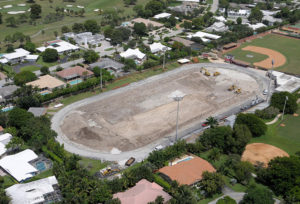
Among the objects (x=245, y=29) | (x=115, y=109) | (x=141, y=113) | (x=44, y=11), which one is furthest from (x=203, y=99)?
(x=44, y=11)

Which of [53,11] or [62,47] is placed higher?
[53,11]

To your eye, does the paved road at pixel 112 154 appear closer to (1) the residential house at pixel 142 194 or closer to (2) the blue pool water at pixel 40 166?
(2) the blue pool water at pixel 40 166

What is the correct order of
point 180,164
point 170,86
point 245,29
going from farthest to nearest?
point 245,29
point 170,86
point 180,164

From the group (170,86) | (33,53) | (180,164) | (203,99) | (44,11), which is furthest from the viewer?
(44,11)

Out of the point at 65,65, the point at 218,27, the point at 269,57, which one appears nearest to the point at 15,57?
the point at 65,65

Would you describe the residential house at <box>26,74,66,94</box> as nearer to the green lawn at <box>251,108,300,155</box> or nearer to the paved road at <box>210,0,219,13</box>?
the green lawn at <box>251,108,300,155</box>

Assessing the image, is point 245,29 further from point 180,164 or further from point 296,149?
point 180,164

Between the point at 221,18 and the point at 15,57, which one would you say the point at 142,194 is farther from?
the point at 221,18
